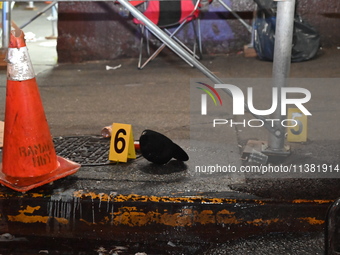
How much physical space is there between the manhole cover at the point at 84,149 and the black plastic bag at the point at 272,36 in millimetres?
3979

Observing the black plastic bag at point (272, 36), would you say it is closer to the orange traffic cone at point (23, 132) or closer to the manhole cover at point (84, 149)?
the manhole cover at point (84, 149)

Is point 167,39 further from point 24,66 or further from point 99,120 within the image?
point 99,120

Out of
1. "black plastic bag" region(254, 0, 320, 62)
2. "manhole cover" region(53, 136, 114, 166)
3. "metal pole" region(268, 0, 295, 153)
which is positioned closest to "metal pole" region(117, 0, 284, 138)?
"metal pole" region(268, 0, 295, 153)

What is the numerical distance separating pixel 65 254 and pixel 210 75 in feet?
4.90

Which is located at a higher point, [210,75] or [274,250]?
[210,75]

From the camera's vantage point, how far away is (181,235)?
3.31 meters

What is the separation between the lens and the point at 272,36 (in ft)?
25.3

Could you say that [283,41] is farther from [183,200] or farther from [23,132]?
[23,132]

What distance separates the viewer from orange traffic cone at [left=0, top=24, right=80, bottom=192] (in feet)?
11.7

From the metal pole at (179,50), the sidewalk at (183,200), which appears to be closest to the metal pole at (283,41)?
the metal pole at (179,50)

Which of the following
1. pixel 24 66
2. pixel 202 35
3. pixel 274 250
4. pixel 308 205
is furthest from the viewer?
pixel 202 35

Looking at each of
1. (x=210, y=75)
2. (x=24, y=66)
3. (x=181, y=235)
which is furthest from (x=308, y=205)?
(x=24, y=66)

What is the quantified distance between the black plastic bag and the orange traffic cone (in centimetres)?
472

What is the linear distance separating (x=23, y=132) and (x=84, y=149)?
0.74 m
